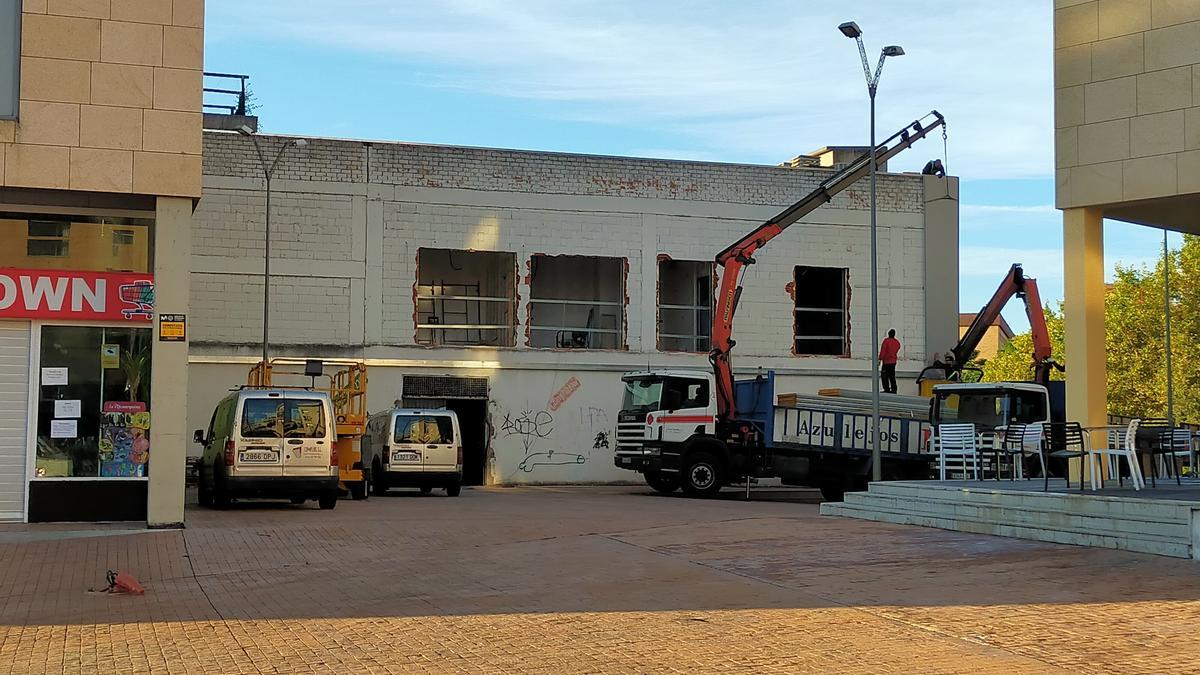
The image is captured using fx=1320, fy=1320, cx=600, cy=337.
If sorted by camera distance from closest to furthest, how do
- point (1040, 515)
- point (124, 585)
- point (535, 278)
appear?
point (124, 585) → point (1040, 515) → point (535, 278)

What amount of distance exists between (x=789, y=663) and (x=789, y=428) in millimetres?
19353

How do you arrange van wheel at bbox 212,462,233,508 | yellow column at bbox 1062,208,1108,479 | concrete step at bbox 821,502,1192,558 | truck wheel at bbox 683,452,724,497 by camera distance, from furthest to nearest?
truck wheel at bbox 683,452,724,497
van wheel at bbox 212,462,233,508
yellow column at bbox 1062,208,1108,479
concrete step at bbox 821,502,1192,558

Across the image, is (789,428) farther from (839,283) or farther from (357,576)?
(357,576)

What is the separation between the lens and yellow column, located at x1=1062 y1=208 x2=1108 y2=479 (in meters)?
16.7

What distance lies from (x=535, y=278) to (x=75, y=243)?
21.8 m

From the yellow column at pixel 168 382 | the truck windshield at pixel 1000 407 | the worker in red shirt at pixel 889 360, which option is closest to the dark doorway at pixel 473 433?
the worker in red shirt at pixel 889 360

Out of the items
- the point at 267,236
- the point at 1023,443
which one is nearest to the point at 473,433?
the point at 267,236

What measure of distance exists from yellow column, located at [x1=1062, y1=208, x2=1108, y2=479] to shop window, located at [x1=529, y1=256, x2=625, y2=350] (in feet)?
69.2

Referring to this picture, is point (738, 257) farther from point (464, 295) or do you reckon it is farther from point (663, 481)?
point (464, 295)

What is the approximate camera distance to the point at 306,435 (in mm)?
21094

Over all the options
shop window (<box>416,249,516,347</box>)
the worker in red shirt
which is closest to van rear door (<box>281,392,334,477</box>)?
shop window (<box>416,249,516,347</box>)

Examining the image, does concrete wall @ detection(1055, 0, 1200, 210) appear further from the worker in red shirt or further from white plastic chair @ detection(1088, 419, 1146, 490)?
the worker in red shirt

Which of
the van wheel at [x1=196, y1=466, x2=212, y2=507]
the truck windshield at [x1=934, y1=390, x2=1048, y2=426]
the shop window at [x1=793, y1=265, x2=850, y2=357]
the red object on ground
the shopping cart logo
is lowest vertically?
the red object on ground

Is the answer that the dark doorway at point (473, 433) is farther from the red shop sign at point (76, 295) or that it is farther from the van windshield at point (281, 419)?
the red shop sign at point (76, 295)
